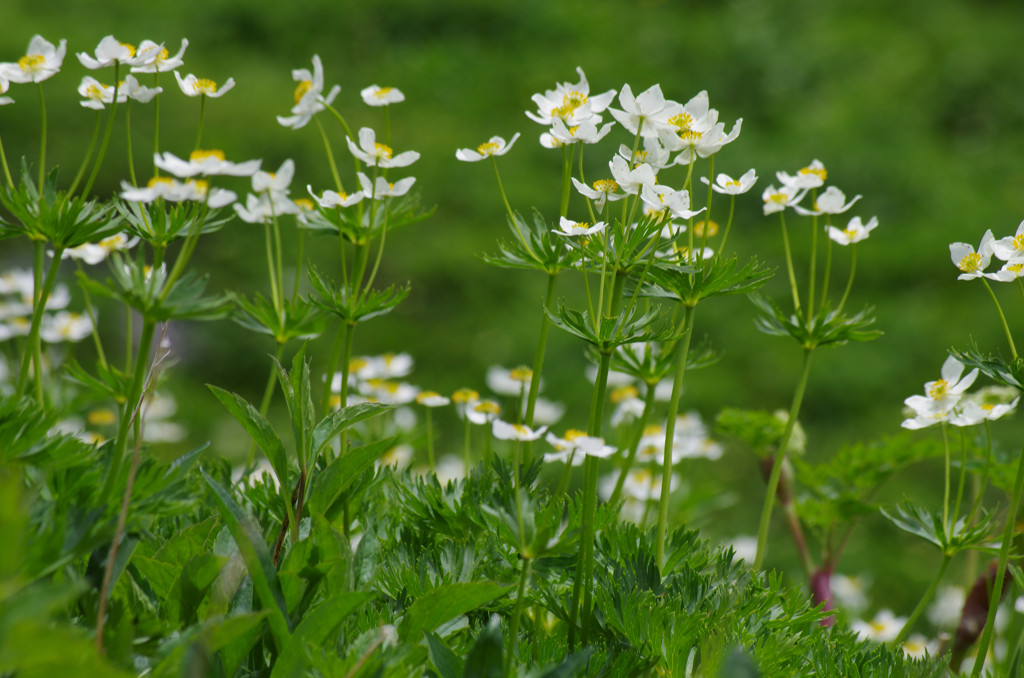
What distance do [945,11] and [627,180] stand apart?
5.99 metres

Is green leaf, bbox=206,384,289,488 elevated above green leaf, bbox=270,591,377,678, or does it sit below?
above

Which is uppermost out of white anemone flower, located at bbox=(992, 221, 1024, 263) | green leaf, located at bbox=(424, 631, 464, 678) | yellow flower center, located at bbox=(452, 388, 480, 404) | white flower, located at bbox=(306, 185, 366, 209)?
white anemone flower, located at bbox=(992, 221, 1024, 263)

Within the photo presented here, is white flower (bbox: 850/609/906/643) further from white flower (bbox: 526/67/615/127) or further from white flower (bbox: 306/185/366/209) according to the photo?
white flower (bbox: 306/185/366/209)

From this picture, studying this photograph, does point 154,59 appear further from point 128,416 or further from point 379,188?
point 128,416

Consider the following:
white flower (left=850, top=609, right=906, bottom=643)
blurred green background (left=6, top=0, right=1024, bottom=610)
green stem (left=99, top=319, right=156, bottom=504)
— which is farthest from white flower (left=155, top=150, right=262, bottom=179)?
blurred green background (left=6, top=0, right=1024, bottom=610)

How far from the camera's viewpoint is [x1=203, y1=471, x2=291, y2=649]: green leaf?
38.4 inches

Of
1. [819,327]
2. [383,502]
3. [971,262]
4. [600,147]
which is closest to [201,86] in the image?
[383,502]

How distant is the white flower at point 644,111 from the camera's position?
1188 millimetres

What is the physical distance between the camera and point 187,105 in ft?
15.8

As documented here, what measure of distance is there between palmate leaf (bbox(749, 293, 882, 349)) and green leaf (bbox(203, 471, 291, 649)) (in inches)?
30.1

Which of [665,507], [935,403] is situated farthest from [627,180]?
[935,403]

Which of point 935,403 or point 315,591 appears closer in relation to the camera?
point 315,591

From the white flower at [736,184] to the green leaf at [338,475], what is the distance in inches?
21.7

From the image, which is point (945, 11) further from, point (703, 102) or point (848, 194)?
point (703, 102)
